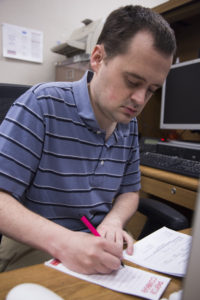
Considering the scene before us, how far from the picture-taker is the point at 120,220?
74 centimetres

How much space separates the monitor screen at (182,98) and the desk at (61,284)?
1.26m

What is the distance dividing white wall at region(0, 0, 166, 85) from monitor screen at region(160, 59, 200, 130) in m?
0.99

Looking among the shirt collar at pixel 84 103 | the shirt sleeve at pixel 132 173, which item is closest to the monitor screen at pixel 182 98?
the shirt sleeve at pixel 132 173

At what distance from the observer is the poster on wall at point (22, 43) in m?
1.87

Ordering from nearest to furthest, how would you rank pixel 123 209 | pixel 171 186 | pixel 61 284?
pixel 61 284
pixel 123 209
pixel 171 186

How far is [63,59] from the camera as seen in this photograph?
215cm

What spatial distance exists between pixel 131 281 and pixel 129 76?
1.57 ft

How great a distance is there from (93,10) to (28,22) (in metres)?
0.61

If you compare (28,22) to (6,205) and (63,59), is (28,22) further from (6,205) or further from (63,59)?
(6,205)

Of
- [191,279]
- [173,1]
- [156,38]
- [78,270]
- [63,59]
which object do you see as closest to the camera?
[191,279]

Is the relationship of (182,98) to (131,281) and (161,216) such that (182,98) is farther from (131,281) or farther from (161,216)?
(131,281)

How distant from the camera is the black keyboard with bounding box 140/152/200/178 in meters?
1.16

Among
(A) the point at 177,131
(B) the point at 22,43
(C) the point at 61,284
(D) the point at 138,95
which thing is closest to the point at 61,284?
(C) the point at 61,284

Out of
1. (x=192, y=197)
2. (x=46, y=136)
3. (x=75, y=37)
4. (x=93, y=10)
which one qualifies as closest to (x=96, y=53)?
(x=46, y=136)
